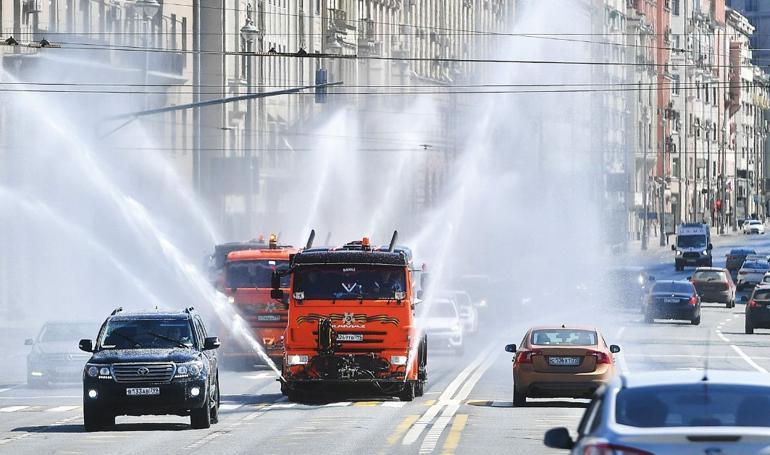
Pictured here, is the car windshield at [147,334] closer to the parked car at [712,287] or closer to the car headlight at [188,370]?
the car headlight at [188,370]

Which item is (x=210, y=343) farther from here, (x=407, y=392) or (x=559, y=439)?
(x=559, y=439)

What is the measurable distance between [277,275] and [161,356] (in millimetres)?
6721

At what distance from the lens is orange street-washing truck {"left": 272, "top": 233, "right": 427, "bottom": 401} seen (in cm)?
2895

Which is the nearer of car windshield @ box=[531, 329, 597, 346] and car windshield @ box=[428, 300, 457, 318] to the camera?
car windshield @ box=[531, 329, 597, 346]

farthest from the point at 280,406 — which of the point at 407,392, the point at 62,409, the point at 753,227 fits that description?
the point at 753,227

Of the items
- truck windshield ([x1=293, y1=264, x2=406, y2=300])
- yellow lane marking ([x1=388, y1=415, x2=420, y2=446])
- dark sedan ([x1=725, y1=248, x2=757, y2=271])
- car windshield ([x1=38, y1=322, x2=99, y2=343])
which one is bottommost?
dark sedan ([x1=725, y1=248, x2=757, y2=271])

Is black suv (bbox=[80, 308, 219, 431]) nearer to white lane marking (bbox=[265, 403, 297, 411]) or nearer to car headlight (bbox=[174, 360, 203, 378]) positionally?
car headlight (bbox=[174, 360, 203, 378])

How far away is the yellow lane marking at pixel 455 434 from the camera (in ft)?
66.9

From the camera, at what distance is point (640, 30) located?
170375 millimetres

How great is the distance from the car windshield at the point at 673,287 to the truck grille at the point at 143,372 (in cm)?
4056

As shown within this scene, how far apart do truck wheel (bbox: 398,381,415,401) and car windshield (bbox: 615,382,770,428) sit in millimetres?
18080

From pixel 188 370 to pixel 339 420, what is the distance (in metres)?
2.82

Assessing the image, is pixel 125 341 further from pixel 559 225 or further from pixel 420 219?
pixel 559 225

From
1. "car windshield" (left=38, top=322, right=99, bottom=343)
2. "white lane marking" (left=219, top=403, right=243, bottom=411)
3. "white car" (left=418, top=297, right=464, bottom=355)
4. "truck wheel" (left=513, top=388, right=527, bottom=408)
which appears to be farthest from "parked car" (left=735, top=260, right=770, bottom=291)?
"white lane marking" (left=219, top=403, right=243, bottom=411)
